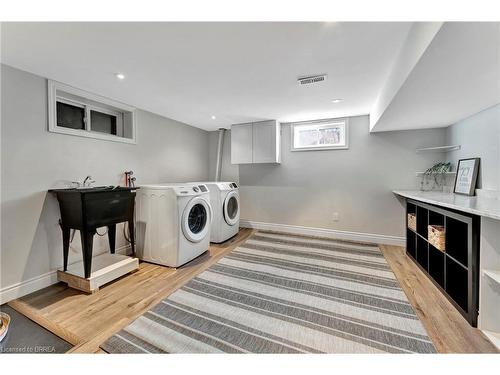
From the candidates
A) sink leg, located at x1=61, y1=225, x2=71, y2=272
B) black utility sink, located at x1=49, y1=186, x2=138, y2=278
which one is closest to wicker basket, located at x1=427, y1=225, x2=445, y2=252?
black utility sink, located at x1=49, y1=186, x2=138, y2=278

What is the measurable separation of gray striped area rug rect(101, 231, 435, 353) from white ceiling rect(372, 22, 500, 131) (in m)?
1.80

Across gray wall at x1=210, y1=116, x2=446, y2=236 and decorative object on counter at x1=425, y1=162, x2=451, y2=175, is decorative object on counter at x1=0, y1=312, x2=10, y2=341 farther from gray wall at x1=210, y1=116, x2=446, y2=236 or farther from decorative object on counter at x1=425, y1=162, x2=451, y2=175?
decorative object on counter at x1=425, y1=162, x2=451, y2=175

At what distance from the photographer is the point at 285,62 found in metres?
Answer: 1.73

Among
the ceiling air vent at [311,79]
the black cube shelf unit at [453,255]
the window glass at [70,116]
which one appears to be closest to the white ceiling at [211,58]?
the ceiling air vent at [311,79]

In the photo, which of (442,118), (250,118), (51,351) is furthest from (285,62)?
(51,351)

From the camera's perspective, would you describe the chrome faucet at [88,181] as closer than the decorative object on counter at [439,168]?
Yes

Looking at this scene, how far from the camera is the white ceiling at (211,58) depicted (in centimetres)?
134

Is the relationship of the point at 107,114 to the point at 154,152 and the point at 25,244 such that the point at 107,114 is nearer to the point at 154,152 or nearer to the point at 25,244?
the point at 154,152

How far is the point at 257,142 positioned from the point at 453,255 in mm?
2934

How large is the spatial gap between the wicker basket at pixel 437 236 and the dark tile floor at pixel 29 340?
3.08 meters

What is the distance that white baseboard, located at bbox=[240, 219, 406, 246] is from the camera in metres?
3.24

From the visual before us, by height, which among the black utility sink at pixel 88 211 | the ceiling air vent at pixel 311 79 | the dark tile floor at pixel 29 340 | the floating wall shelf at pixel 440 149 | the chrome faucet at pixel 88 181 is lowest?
the dark tile floor at pixel 29 340

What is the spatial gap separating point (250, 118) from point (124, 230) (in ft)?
8.60

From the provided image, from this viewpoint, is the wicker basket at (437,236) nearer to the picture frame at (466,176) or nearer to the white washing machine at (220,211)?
the picture frame at (466,176)
